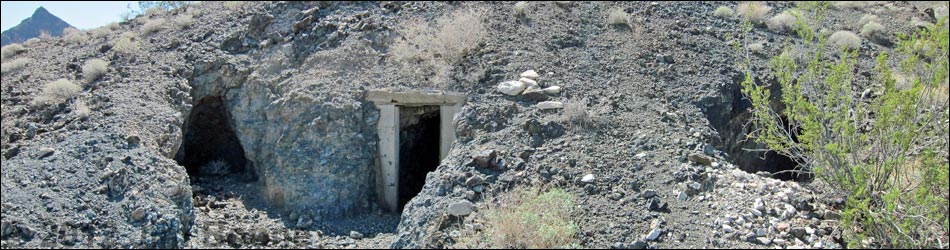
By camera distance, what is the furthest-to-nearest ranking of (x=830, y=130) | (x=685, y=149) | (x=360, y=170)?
(x=360, y=170), (x=685, y=149), (x=830, y=130)

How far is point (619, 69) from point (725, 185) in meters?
3.17

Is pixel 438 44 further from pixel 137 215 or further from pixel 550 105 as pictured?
pixel 137 215

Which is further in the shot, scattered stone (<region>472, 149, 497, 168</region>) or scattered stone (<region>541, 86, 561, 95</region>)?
scattered stone (<region>541, 86, 561, 95</region>)

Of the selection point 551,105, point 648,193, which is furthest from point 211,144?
point 648,193

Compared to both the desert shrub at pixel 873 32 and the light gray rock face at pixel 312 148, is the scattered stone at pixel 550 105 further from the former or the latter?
the desert shrub at pixel 873 32

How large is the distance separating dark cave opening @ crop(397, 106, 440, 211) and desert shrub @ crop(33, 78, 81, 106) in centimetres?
424

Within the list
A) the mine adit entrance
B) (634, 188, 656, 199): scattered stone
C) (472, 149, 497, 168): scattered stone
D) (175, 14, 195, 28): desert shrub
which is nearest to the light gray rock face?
the mine adit entrance

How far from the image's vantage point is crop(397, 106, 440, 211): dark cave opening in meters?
10.2

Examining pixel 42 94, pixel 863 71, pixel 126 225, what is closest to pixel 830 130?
pixel 863 71

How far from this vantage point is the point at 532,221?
697 centimetres

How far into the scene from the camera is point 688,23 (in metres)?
12.0

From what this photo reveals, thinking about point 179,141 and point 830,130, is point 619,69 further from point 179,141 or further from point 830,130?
point 179,141

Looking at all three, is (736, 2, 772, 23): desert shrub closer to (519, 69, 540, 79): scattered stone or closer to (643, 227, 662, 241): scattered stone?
(519, 69, 540, 79): scattered stone

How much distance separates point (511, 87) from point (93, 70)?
5.72 meters
